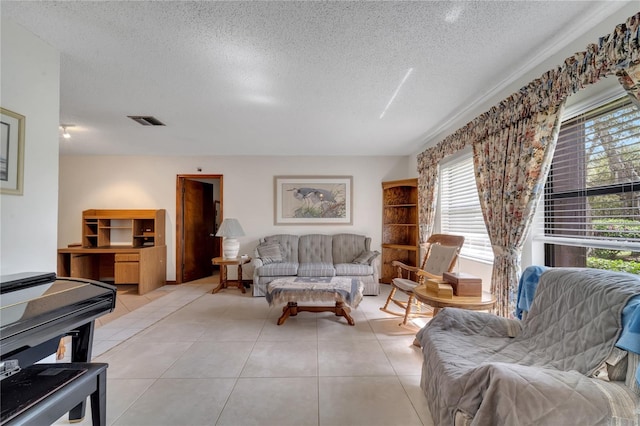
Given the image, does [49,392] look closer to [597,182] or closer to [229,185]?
[597,182]

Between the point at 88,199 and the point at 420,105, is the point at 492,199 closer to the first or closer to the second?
the point at 420,105

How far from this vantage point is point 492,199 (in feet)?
7.73

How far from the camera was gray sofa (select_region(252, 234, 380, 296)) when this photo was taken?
160 inches

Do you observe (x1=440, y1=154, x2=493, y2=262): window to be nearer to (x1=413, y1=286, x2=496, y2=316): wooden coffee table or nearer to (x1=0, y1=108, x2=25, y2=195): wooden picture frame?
(x1=413, y1=286, x2=496, y2=316): wooden coffee table

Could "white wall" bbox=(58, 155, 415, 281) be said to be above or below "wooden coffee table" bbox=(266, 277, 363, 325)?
above

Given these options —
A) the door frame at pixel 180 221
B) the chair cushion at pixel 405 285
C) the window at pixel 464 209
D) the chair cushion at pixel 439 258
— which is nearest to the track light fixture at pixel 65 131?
the door frame at pixel 180 221

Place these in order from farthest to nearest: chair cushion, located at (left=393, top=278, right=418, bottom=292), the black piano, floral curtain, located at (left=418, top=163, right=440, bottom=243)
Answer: floral curtain, located at (left=418, top=163, right=440, bottom=243)
chair cushion, located at (left=393, top=278, right=418, bottom=292)
the black piano

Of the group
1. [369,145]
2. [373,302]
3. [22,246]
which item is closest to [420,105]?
[369,145]

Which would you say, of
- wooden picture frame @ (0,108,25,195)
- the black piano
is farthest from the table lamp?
wooden picture frame @ (0,108,25,195)

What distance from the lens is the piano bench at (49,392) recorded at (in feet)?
3.36

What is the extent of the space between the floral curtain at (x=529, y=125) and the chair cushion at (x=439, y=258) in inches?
20.1

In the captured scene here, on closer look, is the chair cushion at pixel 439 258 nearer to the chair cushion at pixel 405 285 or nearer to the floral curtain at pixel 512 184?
the chair cushion at pixel 405 285

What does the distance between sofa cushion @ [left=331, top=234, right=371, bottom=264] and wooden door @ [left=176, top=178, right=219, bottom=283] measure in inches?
106

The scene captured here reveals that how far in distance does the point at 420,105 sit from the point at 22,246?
349 cm
